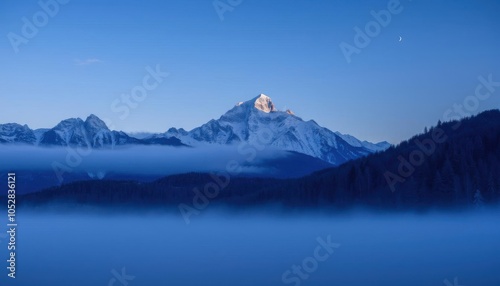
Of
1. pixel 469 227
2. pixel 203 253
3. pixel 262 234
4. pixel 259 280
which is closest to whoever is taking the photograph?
pixel 259 280

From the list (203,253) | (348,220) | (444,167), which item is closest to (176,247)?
(203,253)

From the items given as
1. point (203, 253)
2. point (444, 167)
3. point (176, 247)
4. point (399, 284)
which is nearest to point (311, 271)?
→ point (399, 284)

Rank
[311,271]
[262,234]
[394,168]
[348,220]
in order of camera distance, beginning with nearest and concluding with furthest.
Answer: [311,271]
[262,234]
[348,220]
[394,168]

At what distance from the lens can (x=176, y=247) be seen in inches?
5172

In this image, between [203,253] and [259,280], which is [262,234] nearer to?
[203,253]

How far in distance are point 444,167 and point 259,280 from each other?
97.7 metres

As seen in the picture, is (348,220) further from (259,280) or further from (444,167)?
(259,280)

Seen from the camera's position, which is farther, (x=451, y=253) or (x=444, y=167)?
(x=444, y=167)

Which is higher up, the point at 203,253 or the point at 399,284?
the point at 203,253

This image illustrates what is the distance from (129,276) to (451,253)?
53893 millimetres

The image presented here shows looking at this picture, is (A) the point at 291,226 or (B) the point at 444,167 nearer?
(B) the point at 444,167

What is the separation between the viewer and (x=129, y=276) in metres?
81.4

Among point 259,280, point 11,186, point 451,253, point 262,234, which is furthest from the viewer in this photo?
point 262,234

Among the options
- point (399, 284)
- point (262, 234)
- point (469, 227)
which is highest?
point (262, 234)
